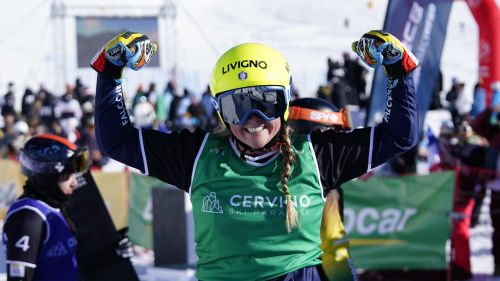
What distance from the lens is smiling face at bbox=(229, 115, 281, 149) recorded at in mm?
2922

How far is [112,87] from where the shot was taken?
9.79 feet

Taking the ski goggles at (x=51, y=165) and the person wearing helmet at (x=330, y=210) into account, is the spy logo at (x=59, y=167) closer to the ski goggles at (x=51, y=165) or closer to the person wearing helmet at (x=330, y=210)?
the ski goggles at (x=51, y=165)

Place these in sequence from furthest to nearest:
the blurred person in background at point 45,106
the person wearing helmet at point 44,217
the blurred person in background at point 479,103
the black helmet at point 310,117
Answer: the blurred person in background at point 45,106
the blurred person in background at point 479,103
the black helmet at point 310,117
the person wearing helmet at point 44,217

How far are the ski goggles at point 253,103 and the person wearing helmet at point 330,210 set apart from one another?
910mm

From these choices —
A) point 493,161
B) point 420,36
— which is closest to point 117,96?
point 493,161

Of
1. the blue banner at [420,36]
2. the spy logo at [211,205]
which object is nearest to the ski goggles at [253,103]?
the spy logo at [211,205]

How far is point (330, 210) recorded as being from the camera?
4.08 m

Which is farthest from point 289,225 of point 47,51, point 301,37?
point 301,37

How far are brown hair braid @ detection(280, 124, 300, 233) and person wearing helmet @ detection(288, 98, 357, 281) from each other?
860mm

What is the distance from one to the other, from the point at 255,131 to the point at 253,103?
0.10 meters

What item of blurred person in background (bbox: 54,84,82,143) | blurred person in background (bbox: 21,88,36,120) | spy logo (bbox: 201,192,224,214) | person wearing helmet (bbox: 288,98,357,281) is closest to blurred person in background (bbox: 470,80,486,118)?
person wearing helmet (bbox: 288,98,357,281)

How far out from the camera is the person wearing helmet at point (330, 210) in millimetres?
3982

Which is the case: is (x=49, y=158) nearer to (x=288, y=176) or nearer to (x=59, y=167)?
(x=59, y=167)

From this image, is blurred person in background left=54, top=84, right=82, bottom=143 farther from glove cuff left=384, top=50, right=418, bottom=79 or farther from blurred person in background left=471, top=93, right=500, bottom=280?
glove cuff left=384, top=50, right=418, bottom=79
